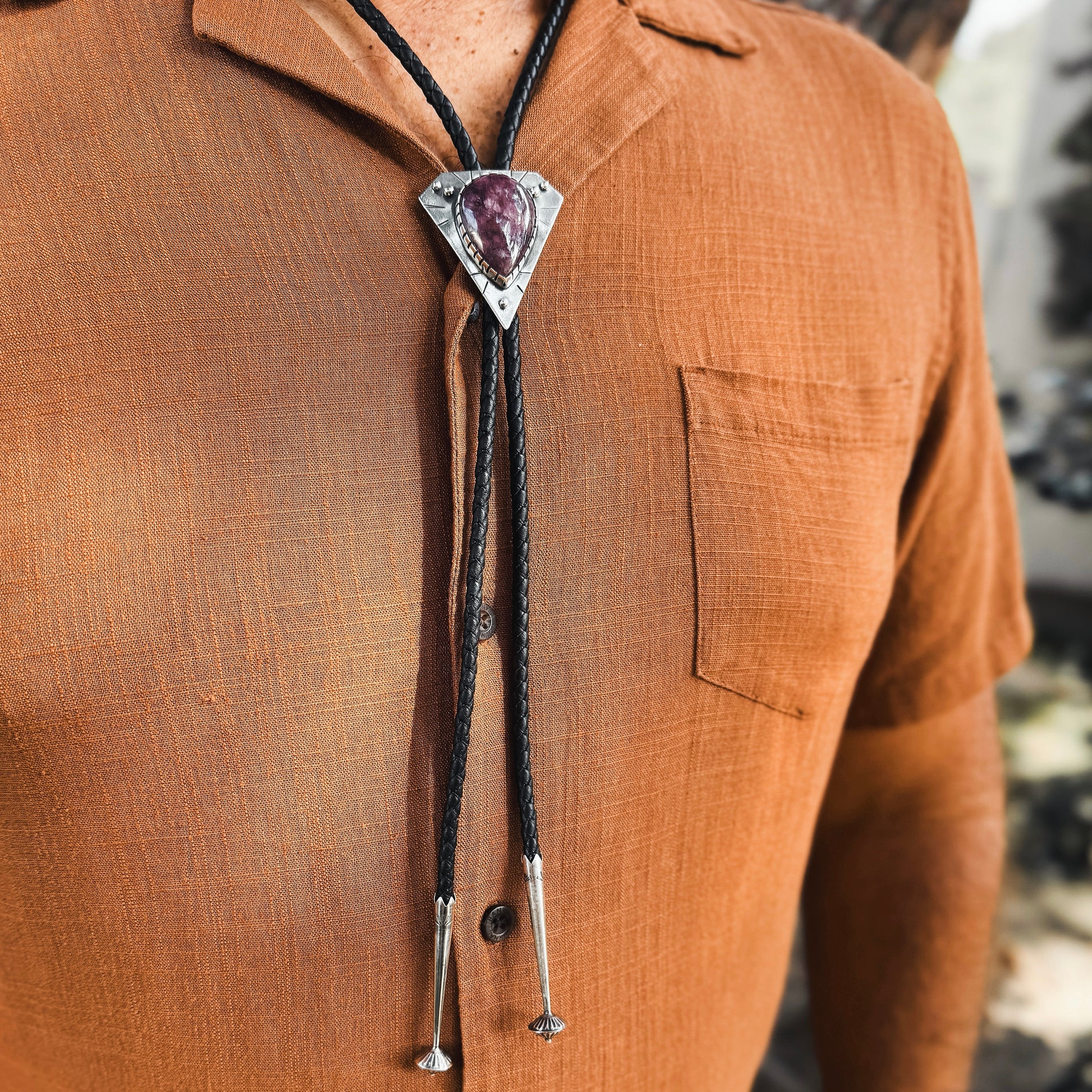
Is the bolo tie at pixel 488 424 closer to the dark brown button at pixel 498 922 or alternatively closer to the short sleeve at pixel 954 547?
the dark brown button at pixel 498 922

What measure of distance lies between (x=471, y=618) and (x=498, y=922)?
188 millimetres

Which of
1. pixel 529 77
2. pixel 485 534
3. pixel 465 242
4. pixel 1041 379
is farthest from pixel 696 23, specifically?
pixel 1041 379

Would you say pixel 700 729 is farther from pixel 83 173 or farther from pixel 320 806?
pixel 83 173

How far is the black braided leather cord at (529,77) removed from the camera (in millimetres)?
566

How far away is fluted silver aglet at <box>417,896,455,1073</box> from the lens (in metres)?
0.53

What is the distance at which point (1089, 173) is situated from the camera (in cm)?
227

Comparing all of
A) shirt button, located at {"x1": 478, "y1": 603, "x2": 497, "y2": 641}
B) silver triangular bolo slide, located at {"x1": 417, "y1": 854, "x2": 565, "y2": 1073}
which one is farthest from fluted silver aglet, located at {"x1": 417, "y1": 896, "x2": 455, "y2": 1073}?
shirt button, located at {"x1": 478, "y1": 603, "x2": 497, "y2": 641}

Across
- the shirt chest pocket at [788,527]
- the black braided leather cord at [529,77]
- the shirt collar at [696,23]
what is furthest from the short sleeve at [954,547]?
the black braided leather cord at [529,77]

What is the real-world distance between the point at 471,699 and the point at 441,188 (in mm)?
293

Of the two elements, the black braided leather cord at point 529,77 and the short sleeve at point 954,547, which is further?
the short sleeve at point 954,547

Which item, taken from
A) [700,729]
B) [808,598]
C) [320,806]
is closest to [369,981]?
[320,806]

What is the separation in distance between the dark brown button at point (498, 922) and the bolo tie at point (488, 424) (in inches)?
0.6

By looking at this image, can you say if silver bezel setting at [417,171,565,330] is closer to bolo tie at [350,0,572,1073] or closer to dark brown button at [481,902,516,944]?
bolo tie at [350,0,572,1073]

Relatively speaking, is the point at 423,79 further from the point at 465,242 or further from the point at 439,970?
the point at 439,970
